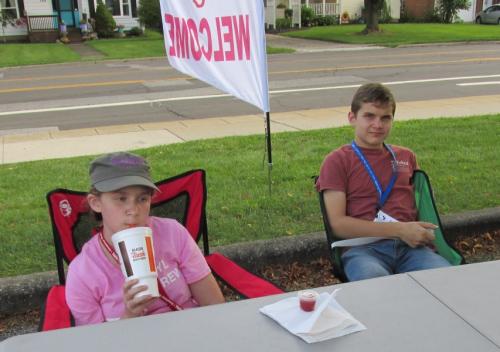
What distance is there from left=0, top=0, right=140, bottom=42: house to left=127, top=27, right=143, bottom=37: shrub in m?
1.01

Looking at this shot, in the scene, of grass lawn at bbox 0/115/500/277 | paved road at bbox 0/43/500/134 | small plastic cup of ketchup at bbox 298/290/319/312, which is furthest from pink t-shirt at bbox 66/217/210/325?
paved road at bbox 0/43/500/134

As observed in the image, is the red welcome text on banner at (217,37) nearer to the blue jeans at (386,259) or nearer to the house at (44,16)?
the blue jeans at (386,259)

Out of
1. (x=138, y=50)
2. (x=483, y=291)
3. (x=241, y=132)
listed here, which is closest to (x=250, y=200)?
(x=483, y=291)

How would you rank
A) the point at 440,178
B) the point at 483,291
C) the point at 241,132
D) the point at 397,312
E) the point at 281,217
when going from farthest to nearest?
the point at 241,132, the point at 440,178, the point at 281,217, the point at 483,291, the point at 397,312

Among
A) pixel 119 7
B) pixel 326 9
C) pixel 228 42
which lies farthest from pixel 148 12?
pixel 228 42

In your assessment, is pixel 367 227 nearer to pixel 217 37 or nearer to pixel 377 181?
pixel 377 181

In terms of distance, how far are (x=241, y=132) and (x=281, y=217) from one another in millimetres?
4089

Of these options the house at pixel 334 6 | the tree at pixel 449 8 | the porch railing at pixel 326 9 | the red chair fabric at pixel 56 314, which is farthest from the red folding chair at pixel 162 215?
the tree at pixel 449 8

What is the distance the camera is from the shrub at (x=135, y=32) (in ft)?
108

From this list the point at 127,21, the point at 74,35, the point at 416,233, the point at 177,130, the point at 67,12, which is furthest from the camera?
the point at 127,21

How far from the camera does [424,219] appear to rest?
130 inches

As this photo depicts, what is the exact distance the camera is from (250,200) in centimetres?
501

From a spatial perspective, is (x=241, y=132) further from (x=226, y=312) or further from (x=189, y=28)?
(x=226, y=312)

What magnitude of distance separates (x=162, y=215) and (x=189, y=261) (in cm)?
77
